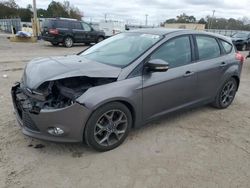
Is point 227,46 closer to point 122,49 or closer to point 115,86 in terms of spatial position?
point 122,49

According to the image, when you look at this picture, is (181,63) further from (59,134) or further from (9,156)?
(9,156)

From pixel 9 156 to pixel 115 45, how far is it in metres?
2.33

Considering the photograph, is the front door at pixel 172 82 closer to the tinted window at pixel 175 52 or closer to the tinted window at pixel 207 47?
the tinted window at pixel 175 52

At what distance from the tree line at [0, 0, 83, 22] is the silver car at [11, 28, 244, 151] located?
54452mm

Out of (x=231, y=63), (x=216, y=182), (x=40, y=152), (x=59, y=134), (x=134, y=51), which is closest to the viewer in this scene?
(x=216, y=182)

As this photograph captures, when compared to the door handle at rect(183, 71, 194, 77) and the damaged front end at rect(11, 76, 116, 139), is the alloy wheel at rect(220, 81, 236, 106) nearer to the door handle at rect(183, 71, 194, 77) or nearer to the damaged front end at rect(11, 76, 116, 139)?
the door handle at rect(183, 71, 194, 77)

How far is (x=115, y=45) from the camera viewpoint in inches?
172

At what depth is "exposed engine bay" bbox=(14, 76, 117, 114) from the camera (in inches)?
123

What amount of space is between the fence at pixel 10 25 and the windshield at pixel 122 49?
106 feet

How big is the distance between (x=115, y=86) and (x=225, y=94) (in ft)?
9.22

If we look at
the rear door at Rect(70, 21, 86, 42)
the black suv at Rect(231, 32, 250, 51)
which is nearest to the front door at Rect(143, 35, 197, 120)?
the rear door at Rect(70, 21, 86, 42)

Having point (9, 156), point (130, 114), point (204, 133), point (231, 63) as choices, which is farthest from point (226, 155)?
point (9, 156)

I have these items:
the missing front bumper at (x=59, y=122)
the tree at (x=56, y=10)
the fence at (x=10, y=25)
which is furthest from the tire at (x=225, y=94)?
the tree at (x=56, y=10)

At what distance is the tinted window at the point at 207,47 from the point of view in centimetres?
447
